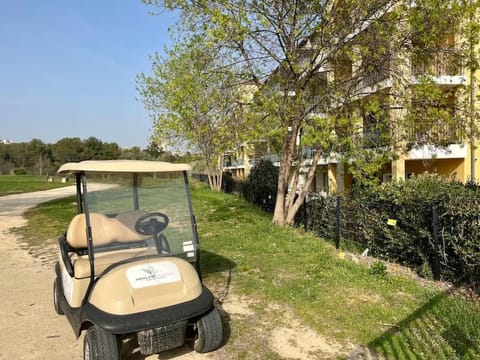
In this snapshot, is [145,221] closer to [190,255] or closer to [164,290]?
[190,255]

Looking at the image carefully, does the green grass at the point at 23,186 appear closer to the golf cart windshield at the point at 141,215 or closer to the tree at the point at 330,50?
the tree at the point at 330,50

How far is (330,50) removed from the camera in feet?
25.0

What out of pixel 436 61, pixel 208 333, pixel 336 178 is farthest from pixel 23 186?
pixel 208 333

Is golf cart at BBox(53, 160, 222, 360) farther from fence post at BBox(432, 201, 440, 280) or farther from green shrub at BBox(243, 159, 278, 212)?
green shrub at BBox(243, 159, 278, 212)

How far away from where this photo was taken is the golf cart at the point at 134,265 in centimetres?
289

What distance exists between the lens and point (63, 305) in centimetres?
383

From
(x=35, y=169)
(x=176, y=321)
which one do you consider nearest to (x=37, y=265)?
(x=176, y=321)

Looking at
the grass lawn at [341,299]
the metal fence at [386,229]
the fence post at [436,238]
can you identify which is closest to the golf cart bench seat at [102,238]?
the grass lawn at [341,299]

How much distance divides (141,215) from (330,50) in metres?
5.59

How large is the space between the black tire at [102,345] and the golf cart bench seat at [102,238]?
53 centimetres

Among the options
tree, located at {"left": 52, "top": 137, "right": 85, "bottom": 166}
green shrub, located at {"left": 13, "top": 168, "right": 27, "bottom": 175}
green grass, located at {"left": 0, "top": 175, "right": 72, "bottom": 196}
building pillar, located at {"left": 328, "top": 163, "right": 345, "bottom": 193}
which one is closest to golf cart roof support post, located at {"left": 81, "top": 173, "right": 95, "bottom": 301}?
building pillar, located at {"left": 328, "top": 163, "right": 345, "bottom": 193}

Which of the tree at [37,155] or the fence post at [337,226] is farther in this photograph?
the tree at [37,155]

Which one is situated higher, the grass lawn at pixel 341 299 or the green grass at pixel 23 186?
the green grass at pixel 23 186

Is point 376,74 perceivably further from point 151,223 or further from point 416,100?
point 151,223
